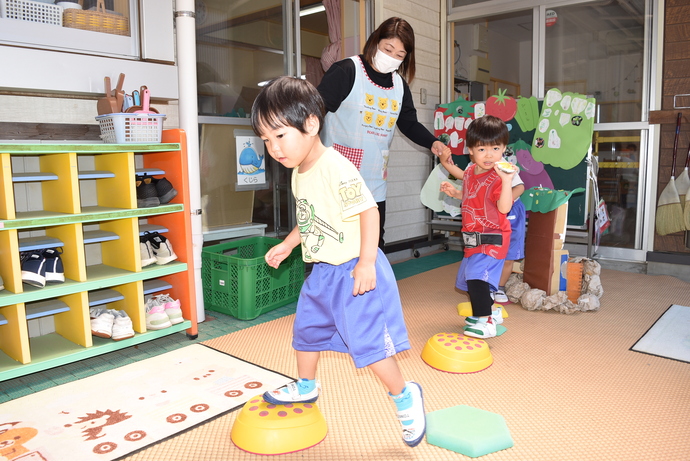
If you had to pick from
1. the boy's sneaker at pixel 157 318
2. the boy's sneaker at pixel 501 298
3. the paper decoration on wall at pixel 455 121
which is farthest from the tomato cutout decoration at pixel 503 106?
the boy's sneaker at pixel 157 318

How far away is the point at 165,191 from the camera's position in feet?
8.39

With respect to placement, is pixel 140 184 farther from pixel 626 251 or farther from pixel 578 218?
pixel 626 251

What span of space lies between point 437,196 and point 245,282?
7.15ft

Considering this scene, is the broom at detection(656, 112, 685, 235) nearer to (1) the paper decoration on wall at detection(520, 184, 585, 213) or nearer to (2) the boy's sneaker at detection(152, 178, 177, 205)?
(1) the paper decoration on wall at detection(520, 184, 585, 213)

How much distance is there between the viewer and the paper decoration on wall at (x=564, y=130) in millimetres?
3971

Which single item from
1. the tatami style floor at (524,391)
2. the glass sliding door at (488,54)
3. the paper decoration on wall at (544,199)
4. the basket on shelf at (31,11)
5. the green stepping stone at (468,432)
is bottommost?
the tatami style floor at (524,391)

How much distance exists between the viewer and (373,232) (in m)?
1.46

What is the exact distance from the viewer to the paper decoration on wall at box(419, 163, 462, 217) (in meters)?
4.47

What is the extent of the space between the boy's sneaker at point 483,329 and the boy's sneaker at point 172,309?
1415 mm

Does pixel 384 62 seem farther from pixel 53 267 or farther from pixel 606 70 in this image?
pixel 606 70

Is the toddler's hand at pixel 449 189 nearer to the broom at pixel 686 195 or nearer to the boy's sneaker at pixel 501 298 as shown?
the boy's sneaker at pixel 501 298

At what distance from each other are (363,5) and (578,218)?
2.43 metres

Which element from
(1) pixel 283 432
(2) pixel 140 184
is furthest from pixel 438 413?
(2) pixel 140 184

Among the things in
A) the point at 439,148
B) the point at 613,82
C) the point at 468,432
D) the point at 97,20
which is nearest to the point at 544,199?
the point at 439,148
